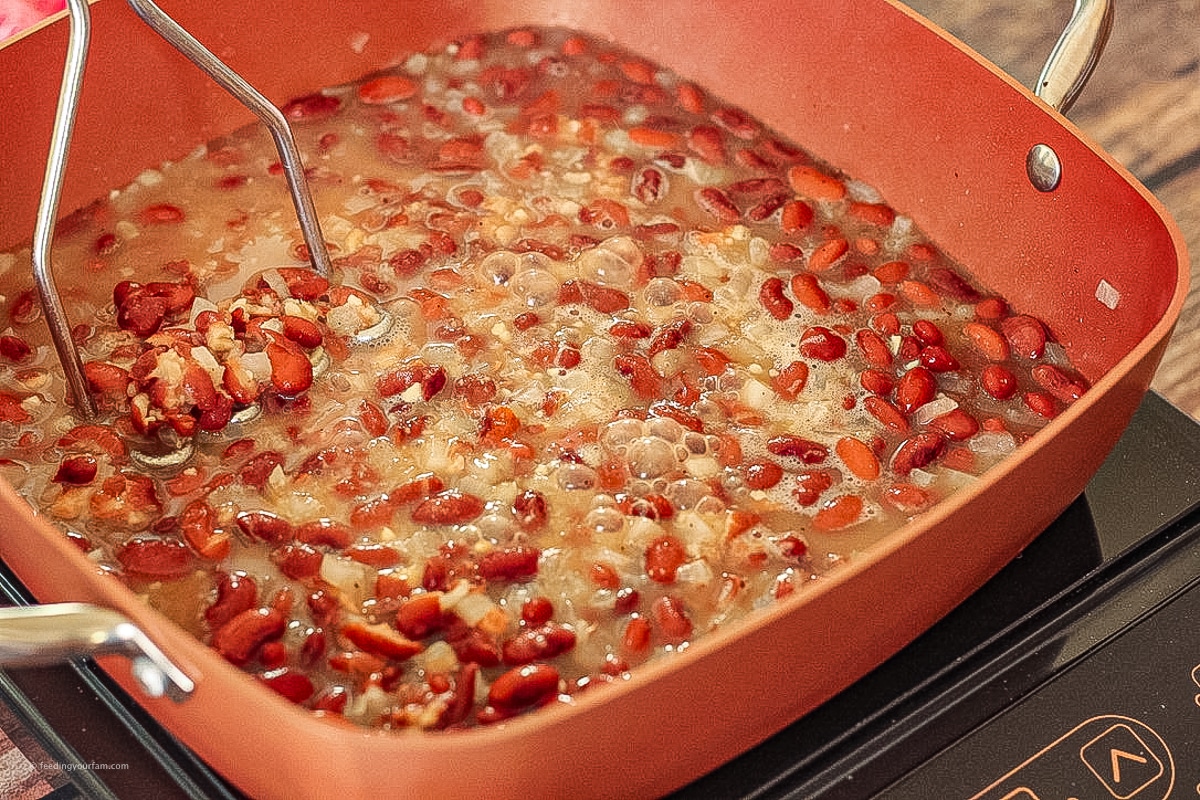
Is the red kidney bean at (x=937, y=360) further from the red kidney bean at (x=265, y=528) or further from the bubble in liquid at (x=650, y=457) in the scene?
the red kidney bean at (x=265, y=528)

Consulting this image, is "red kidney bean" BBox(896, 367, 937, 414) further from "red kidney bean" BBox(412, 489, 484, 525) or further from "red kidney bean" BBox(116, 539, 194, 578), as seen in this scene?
"red kidney bean" BBox(116, 539, 194, 578)

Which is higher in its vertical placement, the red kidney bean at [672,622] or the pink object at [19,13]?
the pink object at [19,13]

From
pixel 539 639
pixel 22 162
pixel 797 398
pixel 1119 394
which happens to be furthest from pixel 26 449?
pixel 1119 394

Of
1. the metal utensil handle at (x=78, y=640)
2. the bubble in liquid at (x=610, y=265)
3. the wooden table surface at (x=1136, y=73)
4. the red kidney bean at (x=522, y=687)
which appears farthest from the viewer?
the wooden table surface at (x=1136, y=73)

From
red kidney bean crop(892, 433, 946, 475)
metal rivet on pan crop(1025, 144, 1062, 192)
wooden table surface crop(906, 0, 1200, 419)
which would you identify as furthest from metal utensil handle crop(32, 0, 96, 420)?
wooden table surface crop(906, 0, 1200, 419)

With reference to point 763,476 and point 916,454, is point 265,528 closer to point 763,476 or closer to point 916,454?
point 763,476

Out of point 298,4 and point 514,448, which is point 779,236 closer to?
point 514,448

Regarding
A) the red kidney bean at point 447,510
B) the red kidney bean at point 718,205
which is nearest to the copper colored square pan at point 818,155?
the red kidney bean at point 718,205

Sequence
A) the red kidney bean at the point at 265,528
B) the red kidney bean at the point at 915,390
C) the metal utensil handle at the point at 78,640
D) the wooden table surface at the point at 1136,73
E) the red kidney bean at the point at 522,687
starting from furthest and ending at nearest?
the wooden table surface at the point at 1136,73 → the red kidney bean at the point at 915,390 → the red kidney bean at the point at 265,528 → the red kidney bean at the point at 522,687 → the metal utensil handle at the point at 78,640

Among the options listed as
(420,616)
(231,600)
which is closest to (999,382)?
(420,616)
